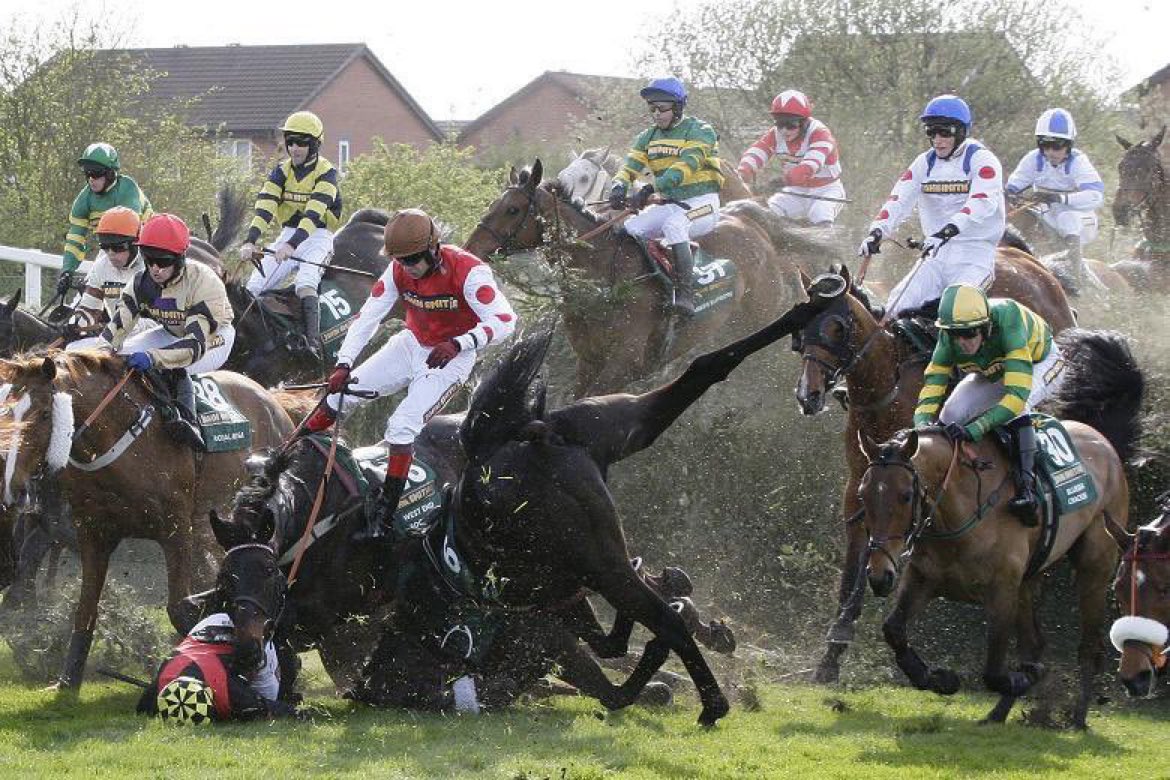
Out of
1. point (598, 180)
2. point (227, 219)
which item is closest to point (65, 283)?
point (227, 219)

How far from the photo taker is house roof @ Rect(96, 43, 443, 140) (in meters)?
44.8

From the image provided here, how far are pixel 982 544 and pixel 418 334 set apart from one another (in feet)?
10.6

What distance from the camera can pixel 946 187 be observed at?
1125cm

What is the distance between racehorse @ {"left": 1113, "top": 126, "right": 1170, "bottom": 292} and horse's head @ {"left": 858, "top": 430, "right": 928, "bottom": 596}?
26.9 ft

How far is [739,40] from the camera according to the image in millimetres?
21484

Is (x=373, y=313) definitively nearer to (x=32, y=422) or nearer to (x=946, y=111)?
(x=32, y=422)

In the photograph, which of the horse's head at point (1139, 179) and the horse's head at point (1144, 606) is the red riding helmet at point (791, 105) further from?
the horse's head at point (1144, 606)

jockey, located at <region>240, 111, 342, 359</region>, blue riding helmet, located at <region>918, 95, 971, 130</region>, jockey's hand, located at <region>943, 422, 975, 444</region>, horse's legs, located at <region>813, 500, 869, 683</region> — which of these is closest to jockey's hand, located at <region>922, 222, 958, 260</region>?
blue riding helmet, located at <region>918, 95, 971, 130</region>

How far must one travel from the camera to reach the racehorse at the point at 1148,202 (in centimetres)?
1554

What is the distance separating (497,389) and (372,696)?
1822mm

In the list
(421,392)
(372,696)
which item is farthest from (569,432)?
(372,696)

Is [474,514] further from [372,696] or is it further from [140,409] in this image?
[140,409]

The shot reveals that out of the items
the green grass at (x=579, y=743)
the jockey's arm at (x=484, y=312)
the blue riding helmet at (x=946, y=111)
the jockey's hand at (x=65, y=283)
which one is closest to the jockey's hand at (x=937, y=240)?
the blue riding helmet at (x=946, y=111)

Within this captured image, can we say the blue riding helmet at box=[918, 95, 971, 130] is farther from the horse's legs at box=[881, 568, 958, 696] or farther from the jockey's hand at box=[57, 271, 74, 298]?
the jockey's hand at box=[57, 271, 74, 298]
